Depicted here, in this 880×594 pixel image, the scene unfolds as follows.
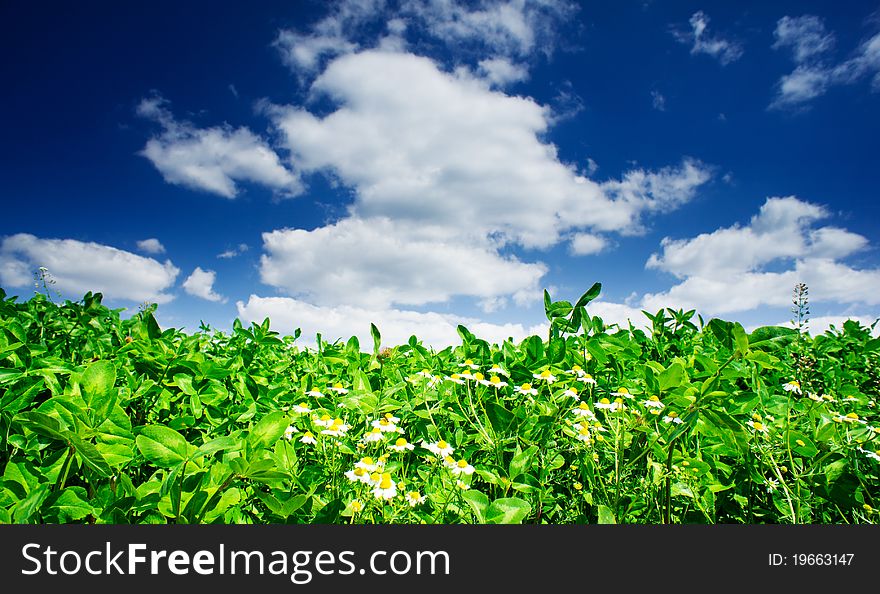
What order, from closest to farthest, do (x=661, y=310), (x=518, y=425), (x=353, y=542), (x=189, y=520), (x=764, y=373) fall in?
(x=189, y=520) → (x=353, y=542) → (x=518, y=425) → (x=764, y=373) → (x=661, y=310)

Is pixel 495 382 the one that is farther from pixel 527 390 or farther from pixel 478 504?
pixel 478 504

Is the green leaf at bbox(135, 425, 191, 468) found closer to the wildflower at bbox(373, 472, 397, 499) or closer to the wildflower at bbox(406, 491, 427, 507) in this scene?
the wildflower at bbox(373, 472, 397, 499)

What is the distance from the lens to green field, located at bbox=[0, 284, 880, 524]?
148 centimetres

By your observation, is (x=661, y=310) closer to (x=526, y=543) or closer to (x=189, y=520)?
(x=526, y=543)

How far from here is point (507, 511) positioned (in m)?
1.58

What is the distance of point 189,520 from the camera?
135cm

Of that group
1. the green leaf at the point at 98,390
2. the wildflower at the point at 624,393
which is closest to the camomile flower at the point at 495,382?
the wildflower at the point at 624,393

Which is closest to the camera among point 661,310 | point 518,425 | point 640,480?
point 518,425

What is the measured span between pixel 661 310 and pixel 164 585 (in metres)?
3.25

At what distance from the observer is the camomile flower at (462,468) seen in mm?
1892

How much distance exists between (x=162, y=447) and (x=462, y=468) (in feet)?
3.50

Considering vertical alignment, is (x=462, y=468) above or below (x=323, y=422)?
below

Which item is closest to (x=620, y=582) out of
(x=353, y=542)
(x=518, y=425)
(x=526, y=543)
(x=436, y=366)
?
(x=526, y=543)

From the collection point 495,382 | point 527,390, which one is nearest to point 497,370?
point 495,382
